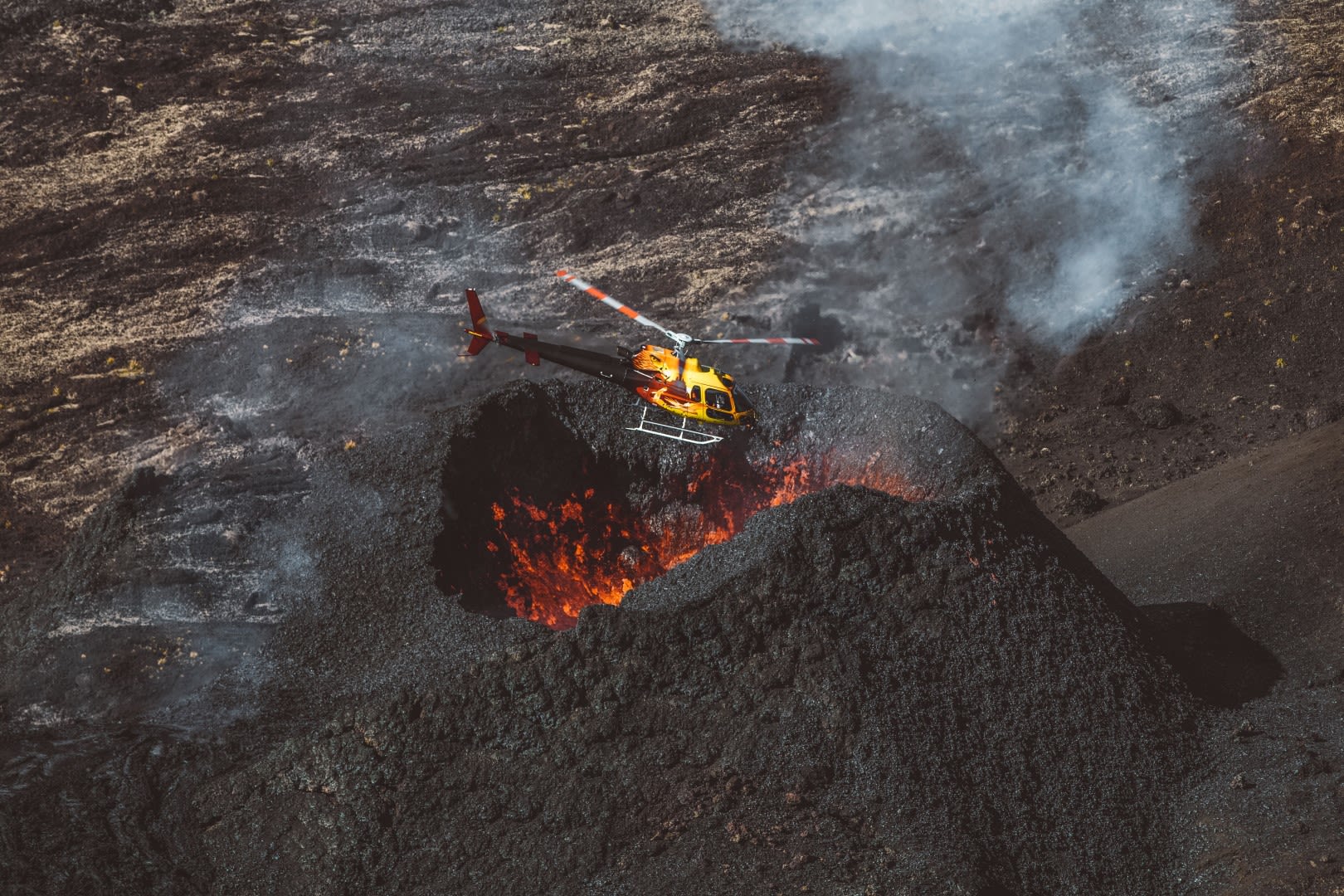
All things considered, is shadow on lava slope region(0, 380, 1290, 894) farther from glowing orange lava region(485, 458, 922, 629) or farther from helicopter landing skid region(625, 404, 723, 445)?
helicopter landing skid region(625, 404, 723, 445)

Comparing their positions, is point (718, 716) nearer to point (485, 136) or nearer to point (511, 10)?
point (485, 136)

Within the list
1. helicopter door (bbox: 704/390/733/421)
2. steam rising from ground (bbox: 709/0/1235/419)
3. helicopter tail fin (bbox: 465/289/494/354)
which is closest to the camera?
helicopter door (bbox: 704/390/733/421)

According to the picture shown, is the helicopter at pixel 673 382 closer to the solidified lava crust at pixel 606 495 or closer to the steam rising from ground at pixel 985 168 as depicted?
the solidified lava crust at pixel 606 495

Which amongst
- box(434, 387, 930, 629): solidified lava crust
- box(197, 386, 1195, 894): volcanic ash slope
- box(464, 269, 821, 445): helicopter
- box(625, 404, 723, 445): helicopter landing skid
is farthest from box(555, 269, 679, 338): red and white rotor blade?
box(197, 386, 1195, 894): volcanic ash slope

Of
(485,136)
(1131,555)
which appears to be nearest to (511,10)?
(485,136)

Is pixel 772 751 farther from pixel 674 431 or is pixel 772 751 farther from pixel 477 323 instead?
pixel 477 323

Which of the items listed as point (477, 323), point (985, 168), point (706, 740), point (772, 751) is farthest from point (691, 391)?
point (985, 168)

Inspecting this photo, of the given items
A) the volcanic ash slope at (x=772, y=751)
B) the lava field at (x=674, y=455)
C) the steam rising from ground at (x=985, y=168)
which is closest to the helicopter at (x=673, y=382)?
the lava field at (x=674, y=455)
